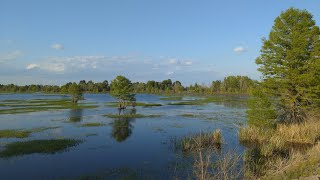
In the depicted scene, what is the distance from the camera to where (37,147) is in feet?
83.9

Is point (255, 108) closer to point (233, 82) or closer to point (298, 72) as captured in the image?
point (298, 72)

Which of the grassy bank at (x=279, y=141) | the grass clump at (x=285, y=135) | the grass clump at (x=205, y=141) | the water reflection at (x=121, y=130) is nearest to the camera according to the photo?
the grassy bank at (x=279, y=141)

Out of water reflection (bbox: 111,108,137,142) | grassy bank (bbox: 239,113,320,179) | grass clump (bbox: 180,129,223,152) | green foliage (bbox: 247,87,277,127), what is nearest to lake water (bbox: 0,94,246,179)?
water reflection (bbox: 111,108,137,142)

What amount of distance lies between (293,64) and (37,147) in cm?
2694

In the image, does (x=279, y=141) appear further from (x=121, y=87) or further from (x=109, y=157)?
(x=121, y=87)

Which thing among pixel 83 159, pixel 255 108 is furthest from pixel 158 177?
pixel 255 108

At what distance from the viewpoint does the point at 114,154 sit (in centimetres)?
2486

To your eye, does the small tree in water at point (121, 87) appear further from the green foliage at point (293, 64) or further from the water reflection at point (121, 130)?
the green foliage at point (293, 64)

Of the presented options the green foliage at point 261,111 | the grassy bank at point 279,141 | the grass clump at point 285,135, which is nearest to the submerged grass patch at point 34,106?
the green foliage at point 261,111

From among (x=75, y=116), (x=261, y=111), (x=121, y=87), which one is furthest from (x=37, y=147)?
(x=121, y=87)

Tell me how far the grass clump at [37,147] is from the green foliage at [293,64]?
72.5 feet

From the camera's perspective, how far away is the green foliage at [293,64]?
31172 mm

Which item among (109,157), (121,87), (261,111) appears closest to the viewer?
(109,157)

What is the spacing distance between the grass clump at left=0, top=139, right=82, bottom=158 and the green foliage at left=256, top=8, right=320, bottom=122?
22.1m
